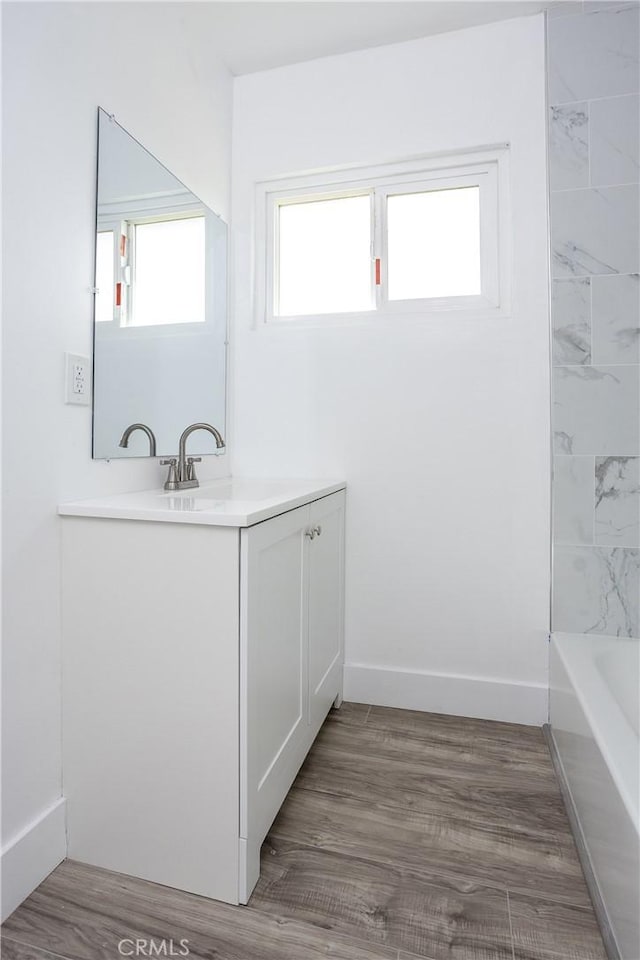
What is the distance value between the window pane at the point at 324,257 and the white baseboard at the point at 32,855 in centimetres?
186

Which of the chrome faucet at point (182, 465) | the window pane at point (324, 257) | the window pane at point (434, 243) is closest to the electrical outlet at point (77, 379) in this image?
the chrome faucet at point (182, 465)

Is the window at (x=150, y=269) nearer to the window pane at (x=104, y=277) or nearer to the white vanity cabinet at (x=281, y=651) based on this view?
the window pane at (x=104, y=277)

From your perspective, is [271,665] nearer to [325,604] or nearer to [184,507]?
[184,507]

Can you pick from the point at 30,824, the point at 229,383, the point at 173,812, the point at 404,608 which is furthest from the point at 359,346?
the point at 30,824

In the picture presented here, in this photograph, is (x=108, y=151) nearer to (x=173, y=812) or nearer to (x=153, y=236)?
(x=153, y=236)

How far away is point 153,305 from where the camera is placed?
170 cm

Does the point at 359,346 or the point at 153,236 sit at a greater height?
the point at 153,236

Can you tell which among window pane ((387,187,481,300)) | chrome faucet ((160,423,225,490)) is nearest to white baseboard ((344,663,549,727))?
chrome faucet ((160,423,225,490))

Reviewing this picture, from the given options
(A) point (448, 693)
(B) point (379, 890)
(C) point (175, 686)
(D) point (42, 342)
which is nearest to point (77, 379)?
(D) point (42, 342)

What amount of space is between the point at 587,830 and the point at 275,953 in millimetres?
743

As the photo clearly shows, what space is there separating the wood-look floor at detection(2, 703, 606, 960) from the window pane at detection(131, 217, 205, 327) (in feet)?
4.87

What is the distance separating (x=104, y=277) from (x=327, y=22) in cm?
135

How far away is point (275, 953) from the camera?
1.03 metres

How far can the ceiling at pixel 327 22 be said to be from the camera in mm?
1848
